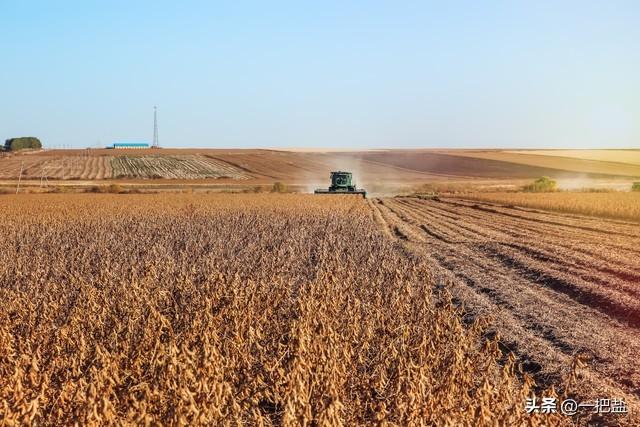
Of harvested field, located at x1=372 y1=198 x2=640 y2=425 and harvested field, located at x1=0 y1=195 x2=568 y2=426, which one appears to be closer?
harvested field, located at x1=0 y1=195 x2=568 y2=426

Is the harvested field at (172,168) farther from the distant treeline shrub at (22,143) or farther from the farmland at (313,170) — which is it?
Result: the distant treeline shrub at (22,143)

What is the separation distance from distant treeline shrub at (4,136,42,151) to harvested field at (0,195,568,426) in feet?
431

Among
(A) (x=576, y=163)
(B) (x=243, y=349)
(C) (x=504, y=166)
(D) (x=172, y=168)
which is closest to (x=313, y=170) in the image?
(D) (x=172, y=168)

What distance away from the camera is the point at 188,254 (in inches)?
693

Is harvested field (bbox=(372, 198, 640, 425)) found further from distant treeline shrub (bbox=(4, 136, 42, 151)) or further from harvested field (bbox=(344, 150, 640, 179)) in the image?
distant treeline shrub (bbox=(4, 136, 42, 151))

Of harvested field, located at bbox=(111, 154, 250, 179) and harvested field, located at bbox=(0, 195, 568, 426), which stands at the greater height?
harvested field, located at bbox=(0, 195, 568, 426)

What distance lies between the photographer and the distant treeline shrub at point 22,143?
13812cm

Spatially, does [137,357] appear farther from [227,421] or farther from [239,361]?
[227,421]

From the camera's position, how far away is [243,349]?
719cm

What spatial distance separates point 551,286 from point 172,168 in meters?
85.1

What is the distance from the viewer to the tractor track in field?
9.66m

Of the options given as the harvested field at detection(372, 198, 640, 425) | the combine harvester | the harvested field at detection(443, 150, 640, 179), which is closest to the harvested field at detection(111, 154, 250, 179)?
the combine harvester

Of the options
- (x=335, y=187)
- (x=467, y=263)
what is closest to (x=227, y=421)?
(x=467, y=263)

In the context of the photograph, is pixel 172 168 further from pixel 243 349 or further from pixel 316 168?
pixel 243 349
